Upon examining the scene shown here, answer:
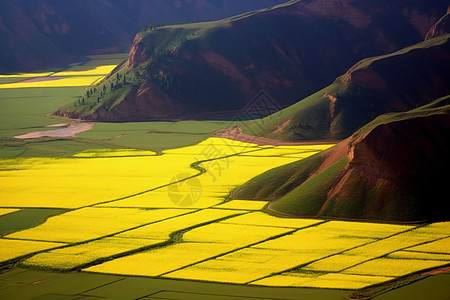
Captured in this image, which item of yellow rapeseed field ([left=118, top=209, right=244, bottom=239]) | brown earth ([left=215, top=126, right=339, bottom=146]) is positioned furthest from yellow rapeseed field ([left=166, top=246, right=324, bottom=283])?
brown earth ([left=215, top=126, right=339, bottom=146])

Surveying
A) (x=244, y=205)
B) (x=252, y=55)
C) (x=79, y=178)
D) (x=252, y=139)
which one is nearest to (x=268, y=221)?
(x=244, y=205)

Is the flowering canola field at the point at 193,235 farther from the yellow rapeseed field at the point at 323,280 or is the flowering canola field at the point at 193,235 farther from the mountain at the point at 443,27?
the mountain at the point at 443,27

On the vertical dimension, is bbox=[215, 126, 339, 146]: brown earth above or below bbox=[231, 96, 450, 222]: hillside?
above

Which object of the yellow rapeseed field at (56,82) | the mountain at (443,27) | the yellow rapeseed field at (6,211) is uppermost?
the yellow rapeseed field at (56,82)

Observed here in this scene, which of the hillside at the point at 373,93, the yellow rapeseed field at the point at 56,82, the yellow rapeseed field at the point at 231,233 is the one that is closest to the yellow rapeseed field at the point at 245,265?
the yellow rapeseed field at the point at 231,233

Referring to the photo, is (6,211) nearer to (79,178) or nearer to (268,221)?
(79,178)

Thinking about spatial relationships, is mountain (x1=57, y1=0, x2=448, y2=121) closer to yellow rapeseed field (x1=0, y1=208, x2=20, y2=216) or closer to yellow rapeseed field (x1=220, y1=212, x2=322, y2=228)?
yellow rapeseed field (x1=0, y1=208, x2=20, y2=216)

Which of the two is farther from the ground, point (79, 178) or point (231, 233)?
point (79, 178)
